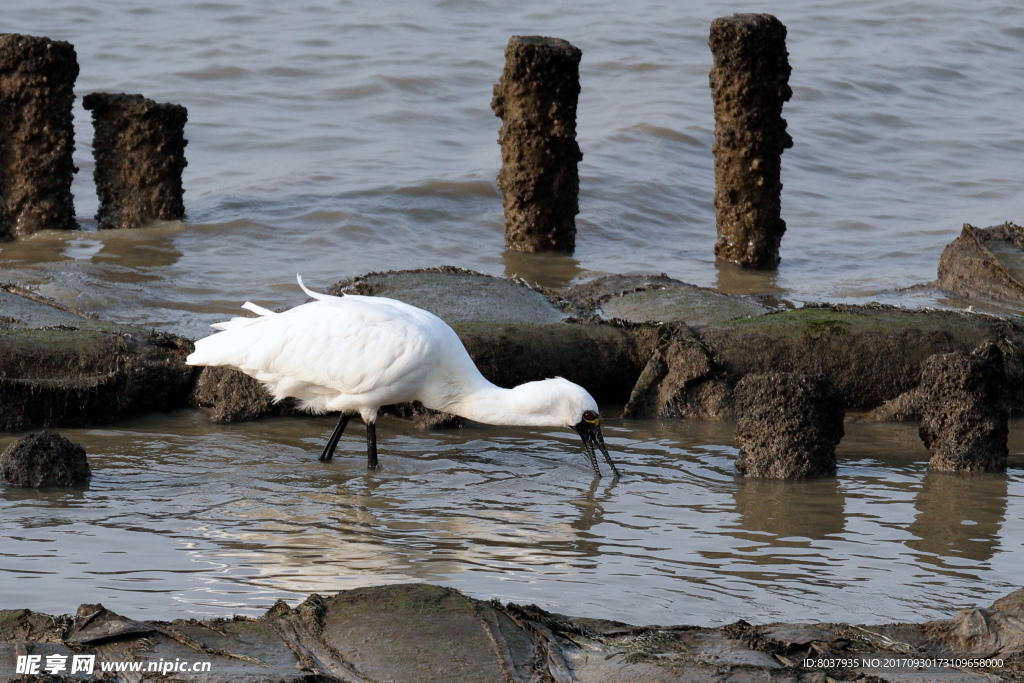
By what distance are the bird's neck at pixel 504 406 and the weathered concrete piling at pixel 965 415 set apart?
81.0 inches

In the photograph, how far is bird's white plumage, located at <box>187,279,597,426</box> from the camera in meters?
6.76

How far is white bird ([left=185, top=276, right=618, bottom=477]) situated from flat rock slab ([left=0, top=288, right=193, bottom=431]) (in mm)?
603

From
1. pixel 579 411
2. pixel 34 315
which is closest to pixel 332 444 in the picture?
pixel 579 411

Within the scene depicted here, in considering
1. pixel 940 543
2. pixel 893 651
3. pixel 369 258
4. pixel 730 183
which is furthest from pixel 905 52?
pixel 893 651

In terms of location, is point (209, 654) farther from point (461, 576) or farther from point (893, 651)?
point (893, 651)

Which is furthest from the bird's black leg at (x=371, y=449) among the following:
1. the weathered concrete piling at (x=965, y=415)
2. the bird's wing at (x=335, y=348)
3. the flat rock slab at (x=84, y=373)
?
the weathered concrete piling at (x=965, y=415)

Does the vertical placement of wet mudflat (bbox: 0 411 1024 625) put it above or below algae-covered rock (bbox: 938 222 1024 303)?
below

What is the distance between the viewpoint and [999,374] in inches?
259

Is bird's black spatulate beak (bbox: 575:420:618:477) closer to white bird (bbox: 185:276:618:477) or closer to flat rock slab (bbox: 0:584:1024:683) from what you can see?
white bird (bbox: 185:276:618:477)

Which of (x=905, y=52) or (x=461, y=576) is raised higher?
(x=905, y=52)

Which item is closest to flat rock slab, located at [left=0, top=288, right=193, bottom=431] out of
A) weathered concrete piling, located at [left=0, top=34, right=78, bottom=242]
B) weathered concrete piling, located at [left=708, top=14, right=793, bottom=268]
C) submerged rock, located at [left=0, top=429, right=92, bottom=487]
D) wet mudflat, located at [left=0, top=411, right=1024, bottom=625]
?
wet mudflat, located at [left=0, top=411, right=1024, bottom=625]

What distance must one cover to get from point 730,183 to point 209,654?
1000 cm

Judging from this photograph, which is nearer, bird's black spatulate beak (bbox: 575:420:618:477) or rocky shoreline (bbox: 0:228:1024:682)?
rocky shoreline (bbox: 0:228:1024:682)

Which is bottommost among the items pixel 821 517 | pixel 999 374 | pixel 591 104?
pixel 821 517
